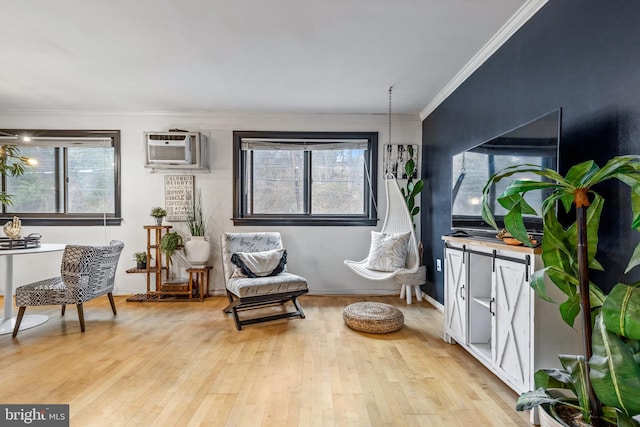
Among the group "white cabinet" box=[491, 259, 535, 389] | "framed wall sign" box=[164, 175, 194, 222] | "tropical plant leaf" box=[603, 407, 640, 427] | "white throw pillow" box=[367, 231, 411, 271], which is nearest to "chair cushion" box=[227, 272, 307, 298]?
"white throw pillow" box=[367, 231, 411, 271]

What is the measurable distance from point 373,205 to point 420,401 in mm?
2615

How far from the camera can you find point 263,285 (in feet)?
9.62

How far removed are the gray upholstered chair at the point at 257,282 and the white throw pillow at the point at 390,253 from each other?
836mm

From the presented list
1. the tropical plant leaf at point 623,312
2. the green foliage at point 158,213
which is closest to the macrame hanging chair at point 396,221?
the green foliage at point 158,213

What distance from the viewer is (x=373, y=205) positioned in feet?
13.4

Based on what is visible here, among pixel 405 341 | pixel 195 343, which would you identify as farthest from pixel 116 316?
pixel 405 341

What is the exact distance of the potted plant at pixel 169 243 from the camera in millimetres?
3625

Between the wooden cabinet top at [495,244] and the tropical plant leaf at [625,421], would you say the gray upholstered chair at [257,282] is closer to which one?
the wooden cabinet top at [495,244]

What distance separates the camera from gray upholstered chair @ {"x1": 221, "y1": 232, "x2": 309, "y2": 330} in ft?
9.49

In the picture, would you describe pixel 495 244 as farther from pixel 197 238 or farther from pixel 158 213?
pixel 158 213

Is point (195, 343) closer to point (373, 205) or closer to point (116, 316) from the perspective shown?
point (116, 316)

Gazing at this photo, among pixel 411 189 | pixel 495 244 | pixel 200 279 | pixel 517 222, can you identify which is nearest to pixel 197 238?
pixel 200 279

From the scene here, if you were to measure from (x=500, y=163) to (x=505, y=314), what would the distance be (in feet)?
3.11

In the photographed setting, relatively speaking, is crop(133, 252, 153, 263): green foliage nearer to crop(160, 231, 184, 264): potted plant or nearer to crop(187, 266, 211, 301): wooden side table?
crop(160, 231, 184, 264): potted plant
